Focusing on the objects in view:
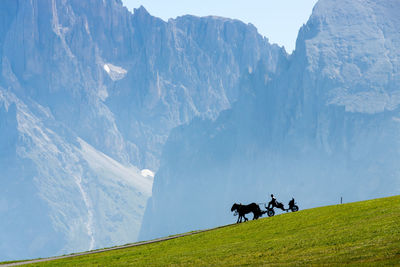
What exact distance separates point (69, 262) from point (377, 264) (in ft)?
102

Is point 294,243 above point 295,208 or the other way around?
the other way around

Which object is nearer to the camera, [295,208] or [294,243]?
[294,243]

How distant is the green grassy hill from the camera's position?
36.4 metres

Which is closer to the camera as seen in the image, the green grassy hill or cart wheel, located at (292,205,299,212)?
the green grassy hill

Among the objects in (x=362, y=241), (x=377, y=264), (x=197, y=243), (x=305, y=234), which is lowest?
(x=377, y=264)

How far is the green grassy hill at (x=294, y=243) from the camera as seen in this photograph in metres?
36.4

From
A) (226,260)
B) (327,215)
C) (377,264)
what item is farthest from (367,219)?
(377,264)

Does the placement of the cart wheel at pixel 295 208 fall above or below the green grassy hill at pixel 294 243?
above

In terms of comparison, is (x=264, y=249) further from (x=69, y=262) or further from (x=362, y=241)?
(x=69, y=262)

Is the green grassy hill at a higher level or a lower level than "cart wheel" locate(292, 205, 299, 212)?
lower

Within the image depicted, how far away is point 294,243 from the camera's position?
42656 millimetres

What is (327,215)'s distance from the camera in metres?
53.5

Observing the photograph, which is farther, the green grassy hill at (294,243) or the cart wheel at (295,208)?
the cart wheel at (295,208)

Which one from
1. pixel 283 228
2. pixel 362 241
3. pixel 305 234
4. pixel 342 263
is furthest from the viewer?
pixel 283 228
